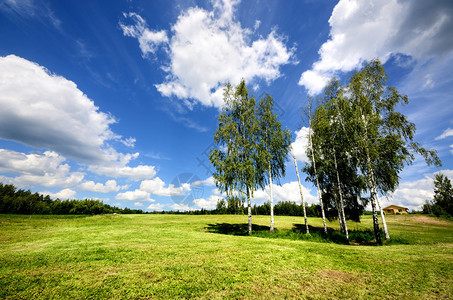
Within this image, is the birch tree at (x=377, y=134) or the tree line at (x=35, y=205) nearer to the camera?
the birch tree at (x=377, y=134)

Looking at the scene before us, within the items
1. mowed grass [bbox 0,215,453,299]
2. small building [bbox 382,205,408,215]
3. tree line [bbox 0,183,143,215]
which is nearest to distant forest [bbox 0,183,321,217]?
tree line [bbox 0,183,143,215]

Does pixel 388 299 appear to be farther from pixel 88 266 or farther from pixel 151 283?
pixel 88 266

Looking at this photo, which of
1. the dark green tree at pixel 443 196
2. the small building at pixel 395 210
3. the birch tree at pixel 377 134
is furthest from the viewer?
the small building at pixel 395 210

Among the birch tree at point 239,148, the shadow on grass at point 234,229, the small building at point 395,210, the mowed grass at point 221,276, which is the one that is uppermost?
the birch tree at point 239,148

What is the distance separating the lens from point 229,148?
22.1 m

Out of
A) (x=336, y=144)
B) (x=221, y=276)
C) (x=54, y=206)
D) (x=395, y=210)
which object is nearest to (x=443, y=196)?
(x=395, y=210)

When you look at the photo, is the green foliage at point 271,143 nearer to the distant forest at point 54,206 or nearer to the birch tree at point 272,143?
the birch tree at point 272,143

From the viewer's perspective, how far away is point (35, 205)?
3745 inches

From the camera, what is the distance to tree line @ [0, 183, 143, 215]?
284ft

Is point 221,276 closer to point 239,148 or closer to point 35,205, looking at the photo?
point 239,148

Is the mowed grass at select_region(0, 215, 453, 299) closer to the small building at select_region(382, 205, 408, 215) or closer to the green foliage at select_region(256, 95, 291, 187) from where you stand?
the green foliage at select_region(256, 95, 291, 187)

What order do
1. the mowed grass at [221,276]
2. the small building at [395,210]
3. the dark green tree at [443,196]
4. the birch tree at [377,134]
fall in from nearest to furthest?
the mowed grass at [221,276] < the birch tree at [377,134] < the dark green tree at [443,196] < the small building at [395,210]

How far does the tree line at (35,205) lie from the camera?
8644 centimetres

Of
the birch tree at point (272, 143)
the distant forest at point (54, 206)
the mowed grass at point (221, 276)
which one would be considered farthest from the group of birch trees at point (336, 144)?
the distant forest at point (54, 206)
